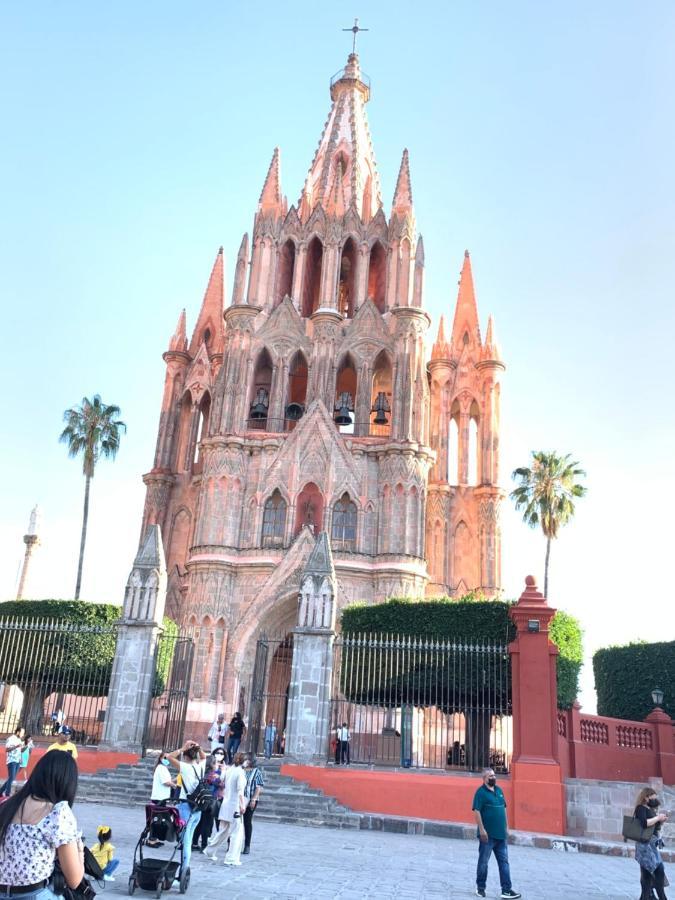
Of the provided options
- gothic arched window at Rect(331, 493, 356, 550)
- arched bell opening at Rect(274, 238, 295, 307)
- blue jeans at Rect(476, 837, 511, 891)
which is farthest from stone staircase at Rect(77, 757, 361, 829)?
arched bell opening at Rect(274, 238, 295, 307)

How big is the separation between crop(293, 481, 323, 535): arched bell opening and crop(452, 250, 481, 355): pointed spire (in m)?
11.4

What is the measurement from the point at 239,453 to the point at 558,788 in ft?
66.3

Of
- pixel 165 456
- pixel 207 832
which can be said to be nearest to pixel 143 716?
pixel 207 832

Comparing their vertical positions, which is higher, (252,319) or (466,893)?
(252,319)

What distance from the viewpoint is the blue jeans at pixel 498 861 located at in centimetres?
832

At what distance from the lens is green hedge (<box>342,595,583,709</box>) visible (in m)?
19.8

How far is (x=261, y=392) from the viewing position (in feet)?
116

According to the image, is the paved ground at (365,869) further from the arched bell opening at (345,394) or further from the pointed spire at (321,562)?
the arched bell opening at (345,394)

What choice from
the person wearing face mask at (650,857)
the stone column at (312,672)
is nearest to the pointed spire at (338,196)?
the stone column at (312,672)

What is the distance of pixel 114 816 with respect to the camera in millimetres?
13477

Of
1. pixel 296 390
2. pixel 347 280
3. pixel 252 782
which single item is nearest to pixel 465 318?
pixel 347 280

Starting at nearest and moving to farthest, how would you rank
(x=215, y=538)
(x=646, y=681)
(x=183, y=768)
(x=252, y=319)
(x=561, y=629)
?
(x=183, y=768) → (x=561, y=629) → (x=646, y=681) → (x=215, y=538) → (x=252, y=319)

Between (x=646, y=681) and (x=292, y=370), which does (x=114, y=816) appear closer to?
(x=646, y=681)

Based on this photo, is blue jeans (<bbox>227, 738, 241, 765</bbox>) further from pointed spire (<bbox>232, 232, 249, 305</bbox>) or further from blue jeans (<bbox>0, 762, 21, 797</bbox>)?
pointed spire (<bbox>232, 232, 249, 305</bbox>)
